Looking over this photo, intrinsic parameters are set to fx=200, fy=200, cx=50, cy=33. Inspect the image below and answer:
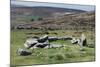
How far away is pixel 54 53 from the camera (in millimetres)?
2561

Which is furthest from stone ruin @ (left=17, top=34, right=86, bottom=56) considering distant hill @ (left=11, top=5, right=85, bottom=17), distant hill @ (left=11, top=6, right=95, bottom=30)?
distant hill @ (left=11, top=5, right=85, bottom=17)

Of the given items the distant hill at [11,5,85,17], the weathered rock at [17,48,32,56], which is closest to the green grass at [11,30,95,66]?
the weathered rock at [17,48,32,56]

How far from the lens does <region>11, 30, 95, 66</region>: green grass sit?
7.84 ft

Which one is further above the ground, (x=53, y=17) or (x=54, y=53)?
(x=53, y=17)

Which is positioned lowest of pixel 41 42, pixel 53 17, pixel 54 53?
pixel 54 53

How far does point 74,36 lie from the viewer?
2666 mm

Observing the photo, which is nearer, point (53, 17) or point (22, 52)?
point (22, 52)

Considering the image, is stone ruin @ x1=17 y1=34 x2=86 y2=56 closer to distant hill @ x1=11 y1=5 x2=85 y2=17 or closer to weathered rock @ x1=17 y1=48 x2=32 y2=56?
weathered rock @ x1=17 y1=48 x2=32 y2=56

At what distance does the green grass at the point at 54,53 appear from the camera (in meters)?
2.39

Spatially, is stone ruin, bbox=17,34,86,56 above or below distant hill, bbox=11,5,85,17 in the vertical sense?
below

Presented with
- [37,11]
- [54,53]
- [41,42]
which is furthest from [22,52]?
[37,11]

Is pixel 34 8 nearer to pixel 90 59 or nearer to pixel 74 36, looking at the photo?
pixel 74 36

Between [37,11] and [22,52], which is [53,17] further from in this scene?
[22,52]
